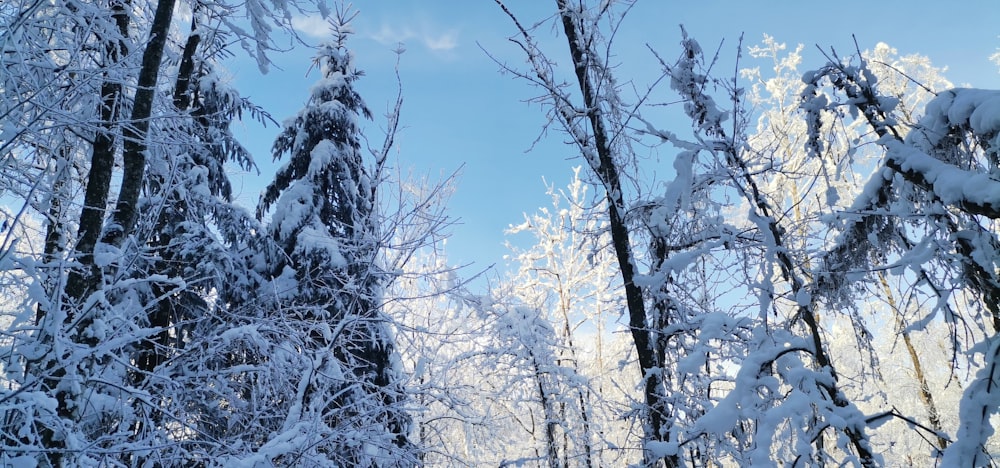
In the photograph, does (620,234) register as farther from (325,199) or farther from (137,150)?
(325,199)

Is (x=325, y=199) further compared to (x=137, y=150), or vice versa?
(x=325, y=199)

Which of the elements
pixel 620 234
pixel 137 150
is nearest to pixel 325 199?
pixel 137 150

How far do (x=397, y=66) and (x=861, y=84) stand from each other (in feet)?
12.0

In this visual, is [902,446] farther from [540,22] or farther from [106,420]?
[106,420]

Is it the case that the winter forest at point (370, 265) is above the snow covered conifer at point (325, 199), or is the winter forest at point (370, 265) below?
below

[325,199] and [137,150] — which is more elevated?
[325,199]

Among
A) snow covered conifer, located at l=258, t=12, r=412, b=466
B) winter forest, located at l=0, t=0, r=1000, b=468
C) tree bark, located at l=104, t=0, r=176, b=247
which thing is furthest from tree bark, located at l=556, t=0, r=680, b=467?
tree bark, located at l=104, t=0, r=176, b=247

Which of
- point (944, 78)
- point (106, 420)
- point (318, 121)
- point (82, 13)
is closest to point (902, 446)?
point (944, 78)

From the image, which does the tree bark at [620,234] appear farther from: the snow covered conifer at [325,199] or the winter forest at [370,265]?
the snow covered conifer at [325,199]

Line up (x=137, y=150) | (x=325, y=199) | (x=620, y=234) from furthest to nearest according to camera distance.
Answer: (x=325, y=199) < (x=620, y=234) < (x=137, y=150)

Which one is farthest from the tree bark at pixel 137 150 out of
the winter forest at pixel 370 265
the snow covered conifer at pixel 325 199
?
the snow covered conifer at pixel 325 199

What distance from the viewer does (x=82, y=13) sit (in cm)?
388

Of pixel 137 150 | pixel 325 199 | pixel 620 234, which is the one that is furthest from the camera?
pixel 325 199

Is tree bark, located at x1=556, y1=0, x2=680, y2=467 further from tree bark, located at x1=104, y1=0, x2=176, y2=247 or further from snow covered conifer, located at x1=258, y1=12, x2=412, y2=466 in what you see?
tree bark, located at x1=104, y1=0, x2=176, y2=247
